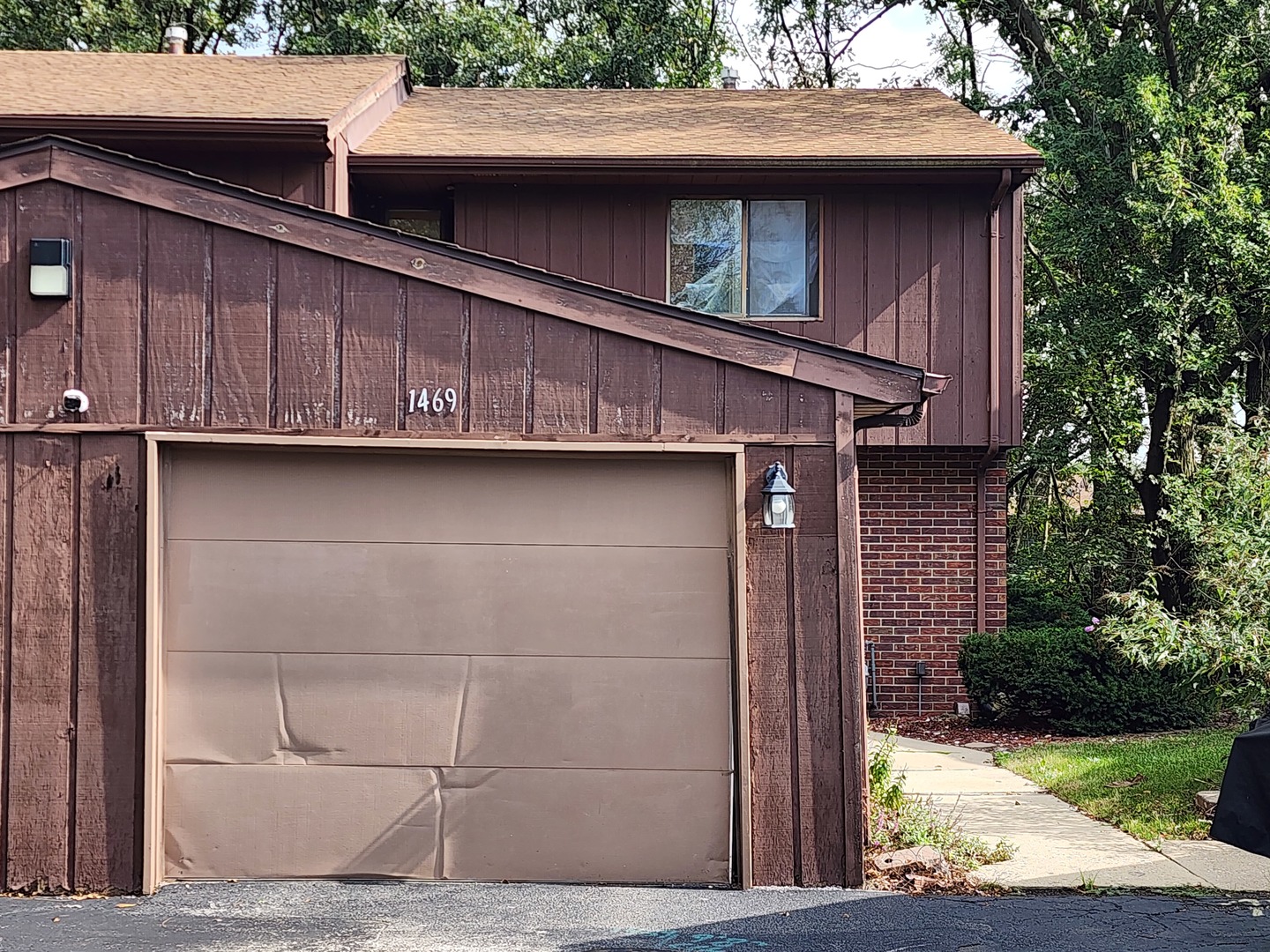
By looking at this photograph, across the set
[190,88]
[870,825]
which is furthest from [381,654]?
[190,88]

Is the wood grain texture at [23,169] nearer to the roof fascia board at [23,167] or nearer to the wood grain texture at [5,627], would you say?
the roof fascia board at [23,167]

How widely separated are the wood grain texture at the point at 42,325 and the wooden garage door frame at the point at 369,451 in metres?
0.59

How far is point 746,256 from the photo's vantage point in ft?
39.5

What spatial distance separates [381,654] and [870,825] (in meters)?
2.88

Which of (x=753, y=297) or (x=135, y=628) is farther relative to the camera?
(x=753, y=297)

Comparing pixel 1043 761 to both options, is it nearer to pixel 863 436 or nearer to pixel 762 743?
pixel 863 436

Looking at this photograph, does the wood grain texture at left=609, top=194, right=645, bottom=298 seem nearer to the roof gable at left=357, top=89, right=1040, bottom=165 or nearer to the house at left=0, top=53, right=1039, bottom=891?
the roof gable at left=357, top=89, right=1040, bottom=165

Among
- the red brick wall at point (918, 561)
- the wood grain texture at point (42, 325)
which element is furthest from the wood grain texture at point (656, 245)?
the wood grain texture at point (42, 325)

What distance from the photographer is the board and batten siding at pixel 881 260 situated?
11906mm

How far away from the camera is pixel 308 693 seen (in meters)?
6.43

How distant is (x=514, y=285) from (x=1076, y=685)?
7.80m

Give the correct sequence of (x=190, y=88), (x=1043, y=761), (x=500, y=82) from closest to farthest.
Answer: (x=1043, y=761) → (x=190, y=88) → (x=500, y=82)

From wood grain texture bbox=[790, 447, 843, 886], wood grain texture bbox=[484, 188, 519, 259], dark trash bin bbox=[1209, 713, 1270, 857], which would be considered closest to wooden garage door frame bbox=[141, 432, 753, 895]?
wood grain texture bbox=[790, 447, 843, 886]

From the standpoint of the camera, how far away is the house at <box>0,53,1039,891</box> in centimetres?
629
